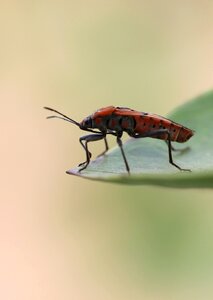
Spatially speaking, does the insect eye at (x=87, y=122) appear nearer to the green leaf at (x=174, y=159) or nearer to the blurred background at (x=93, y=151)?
the green leaf at (x=174, y=159)

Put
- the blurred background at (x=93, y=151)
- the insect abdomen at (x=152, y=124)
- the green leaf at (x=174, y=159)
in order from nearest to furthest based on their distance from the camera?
the green leaf at (x=174, y=159), the insect abdomen at (x=152, y=124), the blurred background at (x=93, y=151)

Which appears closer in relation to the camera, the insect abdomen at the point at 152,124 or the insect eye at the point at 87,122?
the insect abdomen at the point at 152,124

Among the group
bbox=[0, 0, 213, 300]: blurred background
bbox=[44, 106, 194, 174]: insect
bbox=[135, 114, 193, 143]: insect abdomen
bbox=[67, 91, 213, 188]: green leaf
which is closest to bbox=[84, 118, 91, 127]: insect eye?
bbox=[44, 106, 194, 174]: insect

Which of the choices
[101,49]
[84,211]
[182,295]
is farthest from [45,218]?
[101,49]

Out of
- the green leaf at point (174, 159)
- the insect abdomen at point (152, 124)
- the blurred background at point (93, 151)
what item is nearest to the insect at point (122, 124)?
the insect abdomen at point (152, 124)

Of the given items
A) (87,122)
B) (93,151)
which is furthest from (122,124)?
(93,151)

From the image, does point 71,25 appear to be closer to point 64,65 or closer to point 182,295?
point 64,65
